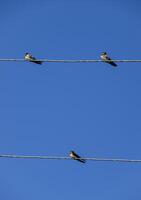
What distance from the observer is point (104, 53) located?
2741cm

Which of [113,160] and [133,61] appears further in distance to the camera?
[133,61]

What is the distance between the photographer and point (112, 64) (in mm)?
25156

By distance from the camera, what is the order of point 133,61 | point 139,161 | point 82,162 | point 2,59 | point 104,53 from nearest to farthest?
point 139,161, point 133,61, point 2,59, point 82,162, point 104,53

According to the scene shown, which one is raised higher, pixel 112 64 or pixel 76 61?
pixel 112 64

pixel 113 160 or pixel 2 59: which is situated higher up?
pixel 2 59

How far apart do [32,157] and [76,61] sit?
9.86ft

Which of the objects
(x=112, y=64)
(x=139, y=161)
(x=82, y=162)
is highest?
(x=112, y=64)

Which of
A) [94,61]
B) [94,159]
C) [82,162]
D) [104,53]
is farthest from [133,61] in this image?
[104,53]

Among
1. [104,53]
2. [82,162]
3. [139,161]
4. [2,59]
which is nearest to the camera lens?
[139,161]

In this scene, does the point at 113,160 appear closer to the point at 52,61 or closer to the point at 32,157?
the point at 32,157

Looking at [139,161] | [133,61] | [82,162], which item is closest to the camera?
[139,161]

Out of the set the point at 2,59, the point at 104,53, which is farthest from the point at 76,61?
the point at 104,53

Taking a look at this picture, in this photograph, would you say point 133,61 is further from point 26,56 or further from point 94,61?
point 26,56

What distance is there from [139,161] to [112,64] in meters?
5.72
